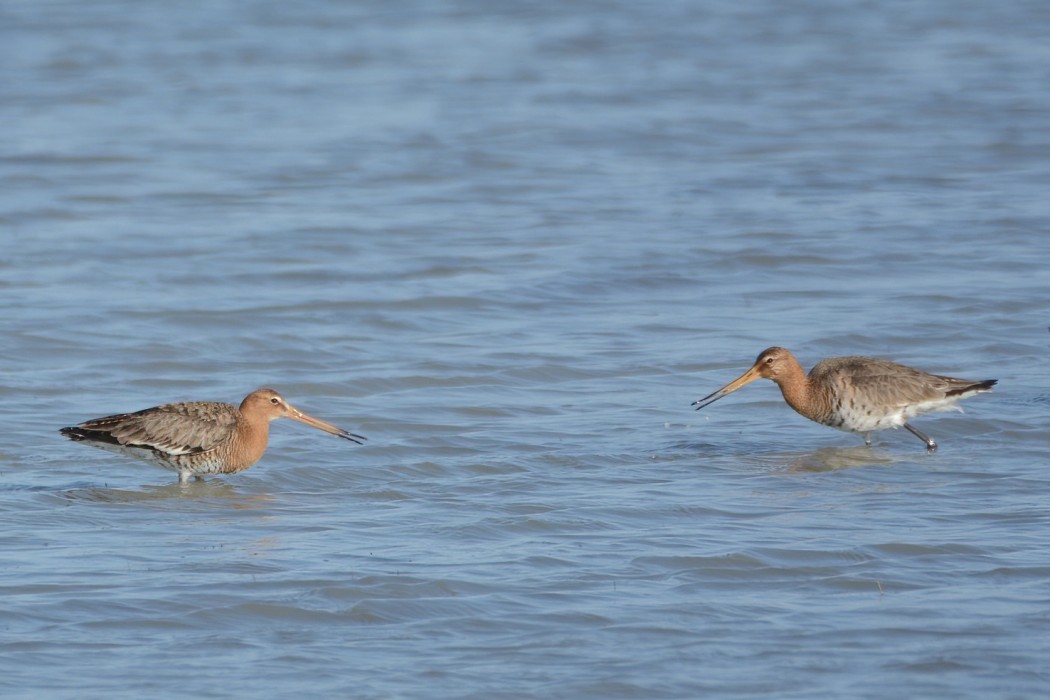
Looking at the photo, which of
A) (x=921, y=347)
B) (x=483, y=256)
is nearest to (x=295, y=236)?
(x=483, y=256)

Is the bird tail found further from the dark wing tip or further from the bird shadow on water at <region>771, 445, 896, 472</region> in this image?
the dark wing tip

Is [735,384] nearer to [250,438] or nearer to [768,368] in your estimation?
[768,368]

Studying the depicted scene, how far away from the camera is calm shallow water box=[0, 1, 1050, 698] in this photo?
614 cm

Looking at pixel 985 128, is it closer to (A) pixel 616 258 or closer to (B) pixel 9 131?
(A) pixel 616 258

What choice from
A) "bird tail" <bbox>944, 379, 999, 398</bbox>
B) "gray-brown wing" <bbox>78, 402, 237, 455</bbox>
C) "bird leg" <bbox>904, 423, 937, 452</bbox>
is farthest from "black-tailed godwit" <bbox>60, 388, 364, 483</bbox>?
"bird tail" <bbox>944, 379, 999, 398</bbox>

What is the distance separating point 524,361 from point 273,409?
239cm

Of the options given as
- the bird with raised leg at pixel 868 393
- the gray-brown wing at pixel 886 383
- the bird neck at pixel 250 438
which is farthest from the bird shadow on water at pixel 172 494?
the gray-brown wing at pixel 886 383

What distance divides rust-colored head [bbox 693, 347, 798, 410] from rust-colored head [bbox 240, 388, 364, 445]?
2.03 metres

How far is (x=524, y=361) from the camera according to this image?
11102 millimetres

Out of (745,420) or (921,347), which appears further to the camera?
(921,347)

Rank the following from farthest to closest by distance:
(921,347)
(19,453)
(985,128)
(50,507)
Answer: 1. (985,128)
2. (921,347)
3. (19,453)
4. (50,507)

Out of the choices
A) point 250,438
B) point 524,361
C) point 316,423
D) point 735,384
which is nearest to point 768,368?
point 735,384

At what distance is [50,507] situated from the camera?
8.06m

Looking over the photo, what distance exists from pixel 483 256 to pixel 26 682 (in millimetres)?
8834
